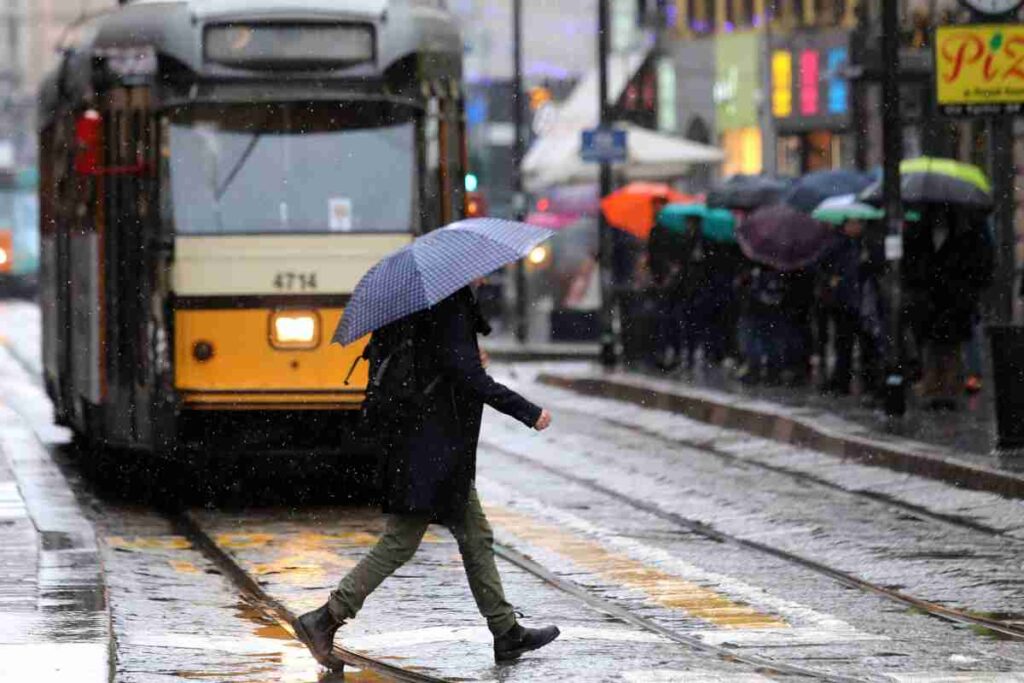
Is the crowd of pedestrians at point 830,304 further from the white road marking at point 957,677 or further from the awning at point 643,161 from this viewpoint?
the white road marking at point 957,677

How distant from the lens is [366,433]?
9.82 m

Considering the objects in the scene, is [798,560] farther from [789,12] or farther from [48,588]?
[789,12]

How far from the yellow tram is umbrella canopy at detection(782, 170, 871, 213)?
9641 millimetres

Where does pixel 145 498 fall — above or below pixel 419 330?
below

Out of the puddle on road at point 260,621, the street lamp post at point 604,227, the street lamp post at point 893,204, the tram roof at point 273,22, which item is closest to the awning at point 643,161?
the street lamp post at point 604,227

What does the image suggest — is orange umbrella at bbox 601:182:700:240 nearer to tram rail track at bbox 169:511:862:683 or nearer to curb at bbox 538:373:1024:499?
curb at bbox 538:373:1024:499

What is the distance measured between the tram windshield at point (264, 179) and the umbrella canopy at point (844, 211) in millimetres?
6998

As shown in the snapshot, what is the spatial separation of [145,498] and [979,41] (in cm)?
704

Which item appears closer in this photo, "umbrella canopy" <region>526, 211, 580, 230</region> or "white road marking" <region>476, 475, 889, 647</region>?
"white road marking" <region>476, 475, 889, 647</region>

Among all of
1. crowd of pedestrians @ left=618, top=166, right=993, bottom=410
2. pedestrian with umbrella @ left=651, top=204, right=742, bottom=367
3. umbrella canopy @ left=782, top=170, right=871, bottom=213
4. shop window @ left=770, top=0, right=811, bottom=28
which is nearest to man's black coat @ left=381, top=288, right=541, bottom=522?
crowd of pedestrians @ left=618, top=166, right=993, bottom=410

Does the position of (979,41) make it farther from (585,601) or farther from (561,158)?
(561,158)

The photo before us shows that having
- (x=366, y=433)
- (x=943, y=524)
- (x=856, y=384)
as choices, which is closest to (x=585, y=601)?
(x=366, y=433)

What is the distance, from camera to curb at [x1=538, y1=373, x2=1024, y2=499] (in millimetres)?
16266

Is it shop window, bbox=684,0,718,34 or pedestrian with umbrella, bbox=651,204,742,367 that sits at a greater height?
shop window, bbox=684,0,718,34
